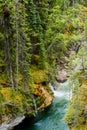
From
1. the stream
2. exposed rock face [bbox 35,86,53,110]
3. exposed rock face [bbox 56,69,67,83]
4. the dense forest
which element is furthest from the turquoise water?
exposed rock face [bbox 56,69,67,83]

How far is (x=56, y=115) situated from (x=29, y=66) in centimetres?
636

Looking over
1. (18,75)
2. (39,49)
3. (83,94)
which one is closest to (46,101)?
(18,75)

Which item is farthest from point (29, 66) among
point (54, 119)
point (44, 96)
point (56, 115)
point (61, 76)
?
point (61, 76)

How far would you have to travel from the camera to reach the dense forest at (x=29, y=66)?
26566 mm

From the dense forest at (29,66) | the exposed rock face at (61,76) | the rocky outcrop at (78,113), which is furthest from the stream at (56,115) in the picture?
the rocky outcrop at (78,113)

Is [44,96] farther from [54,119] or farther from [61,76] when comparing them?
[61,76]

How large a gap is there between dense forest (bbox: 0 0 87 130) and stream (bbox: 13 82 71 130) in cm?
98

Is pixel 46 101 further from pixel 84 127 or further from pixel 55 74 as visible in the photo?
pixel 84 127

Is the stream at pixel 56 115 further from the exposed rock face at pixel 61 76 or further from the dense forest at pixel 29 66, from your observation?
the exposed rock face at pixel 61 76

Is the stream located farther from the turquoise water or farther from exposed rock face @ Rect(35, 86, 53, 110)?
exposed rock face @ Rect(35, 86, 53, 110)

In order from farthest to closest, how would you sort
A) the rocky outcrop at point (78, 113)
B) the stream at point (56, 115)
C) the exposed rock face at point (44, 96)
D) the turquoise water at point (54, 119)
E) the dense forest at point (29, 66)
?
the exposed rock face at point (44, 96)
the stream at point (56, 115)
the turquoise water at point (54, 119)
the dense forest at point (29, 66)
the rocky outcrop at point (78, 113)

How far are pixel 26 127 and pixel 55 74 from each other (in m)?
12.6

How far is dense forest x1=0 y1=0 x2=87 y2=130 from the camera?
26566mm

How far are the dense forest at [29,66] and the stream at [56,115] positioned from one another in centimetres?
98
